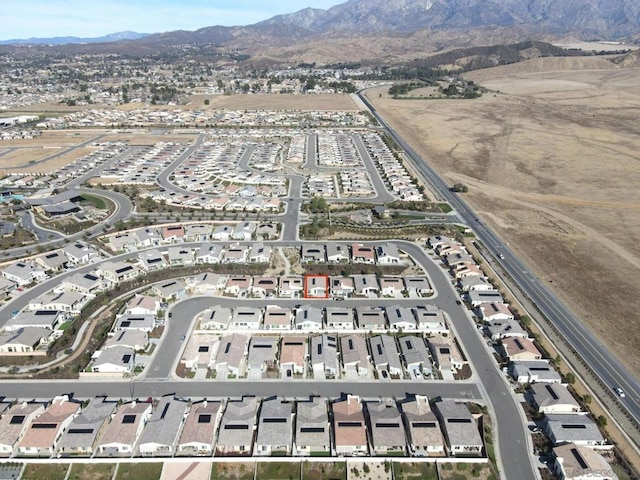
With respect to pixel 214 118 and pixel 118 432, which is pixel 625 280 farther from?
pixel 214 118

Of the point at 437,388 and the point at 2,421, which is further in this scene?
the point at 437,388

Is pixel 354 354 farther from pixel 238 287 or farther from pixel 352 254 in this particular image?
pixel 352 254

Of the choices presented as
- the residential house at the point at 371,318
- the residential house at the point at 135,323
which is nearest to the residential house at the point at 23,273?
the residential house at the point at 135,323

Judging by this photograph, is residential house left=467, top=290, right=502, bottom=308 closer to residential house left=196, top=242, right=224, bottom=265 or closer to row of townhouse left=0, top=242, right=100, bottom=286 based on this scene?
residential house left=196, top=242, right=224, bottom=265

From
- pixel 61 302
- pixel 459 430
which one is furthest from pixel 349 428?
pixel 61 302

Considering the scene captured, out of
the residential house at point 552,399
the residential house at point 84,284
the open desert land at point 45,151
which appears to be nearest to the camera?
the residential house at point 552,399

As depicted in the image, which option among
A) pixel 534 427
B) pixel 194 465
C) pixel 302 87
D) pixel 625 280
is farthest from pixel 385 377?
pixel 302 87

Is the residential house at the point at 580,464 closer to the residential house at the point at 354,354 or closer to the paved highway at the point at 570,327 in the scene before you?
the paved highway at the point at 570,327
